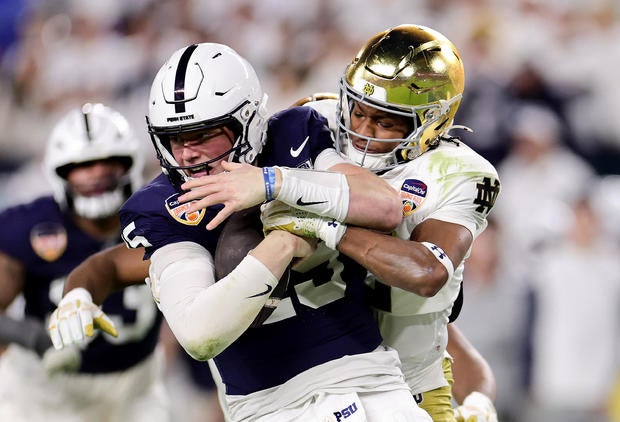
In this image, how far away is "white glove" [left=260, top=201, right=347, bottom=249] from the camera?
2.41 metres

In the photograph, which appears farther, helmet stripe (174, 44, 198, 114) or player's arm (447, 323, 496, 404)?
player's arm (447, 323, 496, 404)

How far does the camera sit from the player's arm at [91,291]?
8.82 feet

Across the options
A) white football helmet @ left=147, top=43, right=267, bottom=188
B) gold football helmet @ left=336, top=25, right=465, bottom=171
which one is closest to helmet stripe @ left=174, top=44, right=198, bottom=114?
white football helmet @ left=147, top=43, right=267, bottom=188

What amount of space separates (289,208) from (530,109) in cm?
378

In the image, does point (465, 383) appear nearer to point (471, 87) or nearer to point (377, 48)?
point (377, 48)

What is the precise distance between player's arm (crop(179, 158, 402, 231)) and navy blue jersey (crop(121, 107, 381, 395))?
164 mm

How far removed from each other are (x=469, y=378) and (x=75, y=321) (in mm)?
1256

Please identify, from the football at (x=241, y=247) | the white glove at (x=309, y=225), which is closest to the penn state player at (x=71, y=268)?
the football at (x=241, y=247)

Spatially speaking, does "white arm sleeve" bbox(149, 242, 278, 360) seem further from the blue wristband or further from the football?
the blue wristband

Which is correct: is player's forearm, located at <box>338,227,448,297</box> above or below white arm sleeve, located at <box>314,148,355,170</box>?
below

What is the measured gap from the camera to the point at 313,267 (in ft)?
8.58

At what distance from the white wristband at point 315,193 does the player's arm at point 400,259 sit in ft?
0.24

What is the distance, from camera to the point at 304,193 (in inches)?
93.1

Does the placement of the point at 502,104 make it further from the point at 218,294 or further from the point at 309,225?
the point at 218,294
